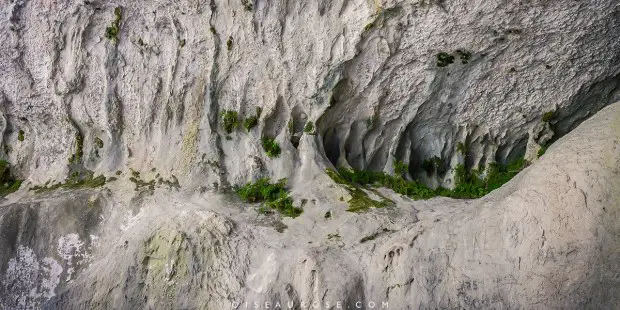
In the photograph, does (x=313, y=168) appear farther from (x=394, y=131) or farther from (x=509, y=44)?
(x=509, y=44)

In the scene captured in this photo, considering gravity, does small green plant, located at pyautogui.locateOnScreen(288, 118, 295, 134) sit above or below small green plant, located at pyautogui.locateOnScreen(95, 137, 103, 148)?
above

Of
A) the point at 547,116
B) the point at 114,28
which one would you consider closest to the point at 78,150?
the point at 114,28

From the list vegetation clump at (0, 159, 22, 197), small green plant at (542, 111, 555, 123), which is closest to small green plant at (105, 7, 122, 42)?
vegetation clump at (0, 159, 22, 197)

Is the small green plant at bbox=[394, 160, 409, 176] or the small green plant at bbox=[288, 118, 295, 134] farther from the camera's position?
the small green plant at bbox=[394, 160, 409, 176]

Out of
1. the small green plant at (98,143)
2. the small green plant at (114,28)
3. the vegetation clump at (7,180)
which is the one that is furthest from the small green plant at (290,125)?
the vegetation clump at (7,180)

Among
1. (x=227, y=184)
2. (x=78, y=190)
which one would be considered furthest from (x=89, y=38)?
(x=227, y=184)

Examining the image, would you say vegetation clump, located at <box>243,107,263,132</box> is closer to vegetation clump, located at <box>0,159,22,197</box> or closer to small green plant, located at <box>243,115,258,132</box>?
small green plant, located at <box>243,115,258,132</box>

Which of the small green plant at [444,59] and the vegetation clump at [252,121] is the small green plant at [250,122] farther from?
the small green plant at [444,59]
